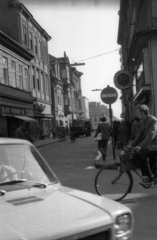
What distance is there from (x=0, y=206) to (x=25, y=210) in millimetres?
240

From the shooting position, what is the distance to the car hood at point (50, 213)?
2150mm

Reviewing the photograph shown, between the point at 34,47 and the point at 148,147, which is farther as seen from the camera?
the point at 34,47

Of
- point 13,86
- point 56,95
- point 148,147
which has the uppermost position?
point 56,95

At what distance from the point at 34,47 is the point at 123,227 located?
3286cm

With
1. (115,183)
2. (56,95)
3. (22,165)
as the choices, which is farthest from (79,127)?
(22,165)

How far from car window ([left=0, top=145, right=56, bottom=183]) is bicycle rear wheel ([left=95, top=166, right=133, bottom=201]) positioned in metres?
2.68

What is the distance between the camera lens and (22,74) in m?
30.3

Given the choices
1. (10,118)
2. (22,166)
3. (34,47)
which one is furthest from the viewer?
(34,47)

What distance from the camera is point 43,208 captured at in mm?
2559

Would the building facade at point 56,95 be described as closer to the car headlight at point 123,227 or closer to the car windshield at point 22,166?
the car windshield at point 22,166

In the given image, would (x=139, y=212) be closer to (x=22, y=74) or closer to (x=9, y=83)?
(x=9, y=83)

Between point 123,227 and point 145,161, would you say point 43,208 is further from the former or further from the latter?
point 145,161

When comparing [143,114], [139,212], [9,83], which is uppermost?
[9,83]

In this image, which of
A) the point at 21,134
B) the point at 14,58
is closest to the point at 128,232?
the point at 21,134
